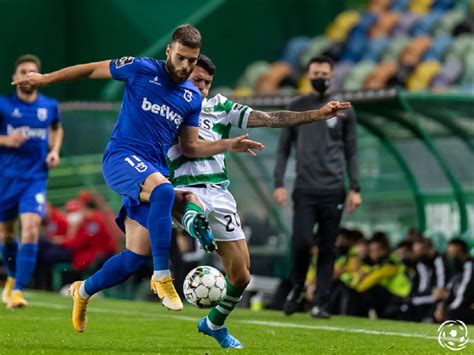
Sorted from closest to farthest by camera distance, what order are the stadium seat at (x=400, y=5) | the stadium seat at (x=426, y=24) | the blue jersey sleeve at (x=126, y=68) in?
the blue jersey sleeve at (x=126, y=68) → the stadium seat at (x=426, y=24) → the stadium seat at (x=400, y=5)

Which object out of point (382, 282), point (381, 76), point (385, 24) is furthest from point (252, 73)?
point (382, 282)

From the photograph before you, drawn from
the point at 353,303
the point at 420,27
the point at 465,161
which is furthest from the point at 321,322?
the point at 420,27

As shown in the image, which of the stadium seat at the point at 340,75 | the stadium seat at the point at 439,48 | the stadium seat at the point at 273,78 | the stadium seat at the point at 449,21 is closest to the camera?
the stadium seat at the point at 439,48

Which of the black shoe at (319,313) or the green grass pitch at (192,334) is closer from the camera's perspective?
the green grass pitch at (192,334)

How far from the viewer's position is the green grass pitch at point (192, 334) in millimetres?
8742

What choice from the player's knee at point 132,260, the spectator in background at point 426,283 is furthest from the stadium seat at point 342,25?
the player's knee at point 132,260

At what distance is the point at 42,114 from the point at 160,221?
5.22m

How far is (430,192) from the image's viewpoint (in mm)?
16516

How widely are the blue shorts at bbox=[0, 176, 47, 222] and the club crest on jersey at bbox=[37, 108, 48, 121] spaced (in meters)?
0.63

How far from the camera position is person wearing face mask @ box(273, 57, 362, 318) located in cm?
1248

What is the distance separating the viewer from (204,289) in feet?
27.5

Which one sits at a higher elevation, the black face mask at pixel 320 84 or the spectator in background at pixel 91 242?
the black face mask at pixel 320 84

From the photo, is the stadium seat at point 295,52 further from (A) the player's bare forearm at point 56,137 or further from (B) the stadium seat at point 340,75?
(A) the player's bare forearm at point 56,137

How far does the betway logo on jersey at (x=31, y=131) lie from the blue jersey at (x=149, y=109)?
14.8 feet
